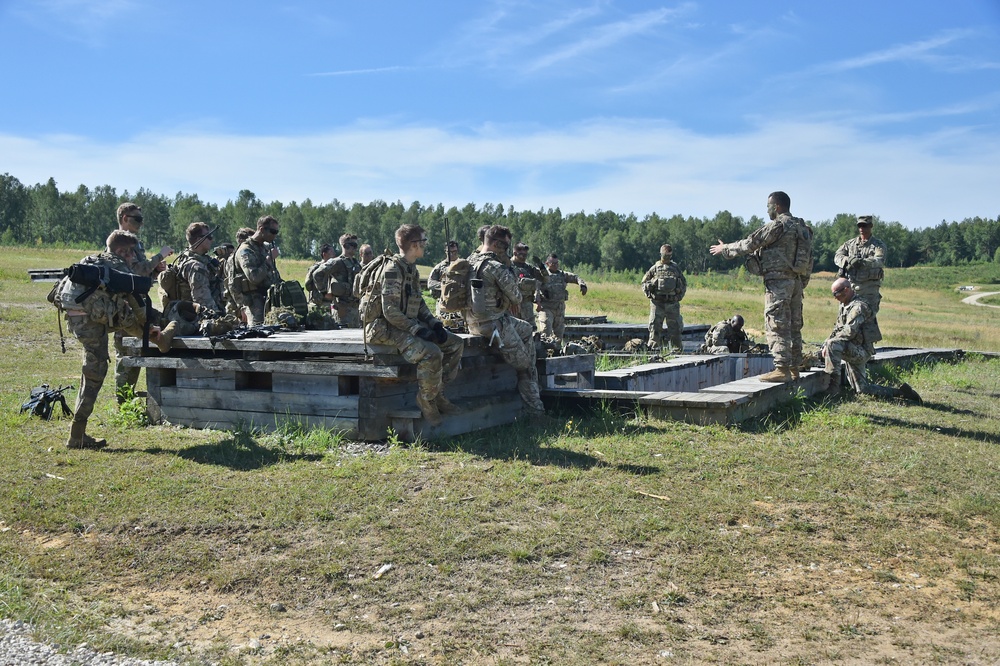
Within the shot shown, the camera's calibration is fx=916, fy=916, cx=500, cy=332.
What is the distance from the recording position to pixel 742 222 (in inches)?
4562

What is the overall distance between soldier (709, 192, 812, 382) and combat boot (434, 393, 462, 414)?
11.4 feet

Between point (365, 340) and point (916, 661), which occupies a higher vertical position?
point (365, 340)

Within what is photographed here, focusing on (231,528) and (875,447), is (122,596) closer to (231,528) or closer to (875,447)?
(231,528)

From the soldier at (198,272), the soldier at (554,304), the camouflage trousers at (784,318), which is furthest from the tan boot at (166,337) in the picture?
the soldier at (554,304)

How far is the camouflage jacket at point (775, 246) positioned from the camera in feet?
33.8

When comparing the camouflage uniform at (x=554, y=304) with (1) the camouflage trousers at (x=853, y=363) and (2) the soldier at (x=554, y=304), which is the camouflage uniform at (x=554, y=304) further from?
(1) the camouflage trousers at (x=853, y=363)

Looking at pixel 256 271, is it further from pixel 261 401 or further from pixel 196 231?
pixel 261 401

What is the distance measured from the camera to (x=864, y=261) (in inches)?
559

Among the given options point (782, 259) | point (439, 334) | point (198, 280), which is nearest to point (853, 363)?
point (782, 259)

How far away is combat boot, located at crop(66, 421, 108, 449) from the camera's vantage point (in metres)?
8.53

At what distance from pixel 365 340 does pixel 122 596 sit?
3.59 metres

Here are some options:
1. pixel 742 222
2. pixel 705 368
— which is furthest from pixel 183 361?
pixel 742 222

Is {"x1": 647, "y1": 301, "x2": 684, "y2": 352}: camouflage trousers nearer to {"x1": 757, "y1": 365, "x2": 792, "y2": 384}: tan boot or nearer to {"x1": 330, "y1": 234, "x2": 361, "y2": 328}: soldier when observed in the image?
{"x1": 330, "y1": 234, "x2": 361, "y2": 328}: soldier

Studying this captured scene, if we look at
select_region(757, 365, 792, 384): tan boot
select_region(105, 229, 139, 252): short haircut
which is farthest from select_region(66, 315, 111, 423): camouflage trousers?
select_region(757, 365, 792, 384): tan boot
